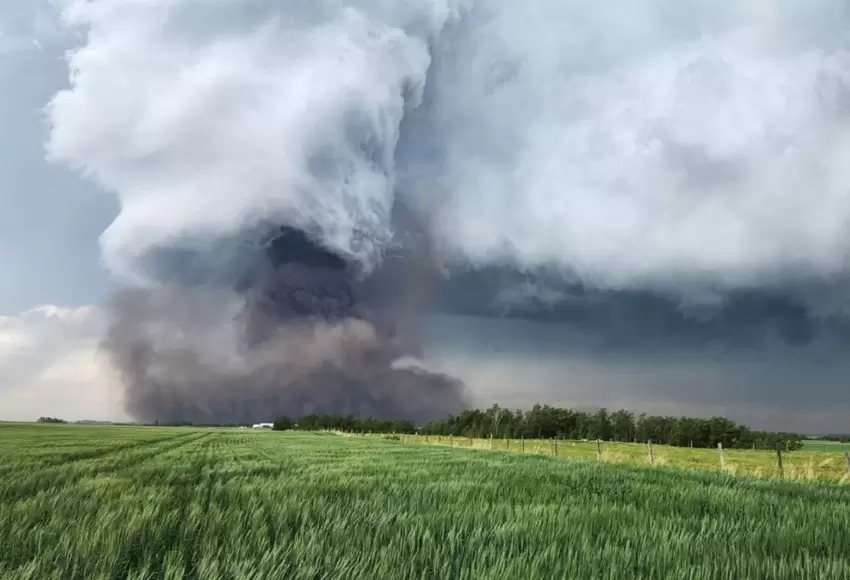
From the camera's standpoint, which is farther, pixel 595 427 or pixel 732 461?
pixel 595 427

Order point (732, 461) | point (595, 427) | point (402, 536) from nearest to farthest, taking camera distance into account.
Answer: point (402, 536), point (732, 461), point (595, 427)

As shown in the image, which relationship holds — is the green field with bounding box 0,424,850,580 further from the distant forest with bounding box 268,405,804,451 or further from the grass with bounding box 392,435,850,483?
the distant forest with bounding box 268,405,804,451

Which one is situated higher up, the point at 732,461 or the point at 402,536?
the point at 402,536

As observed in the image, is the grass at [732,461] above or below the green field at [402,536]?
below

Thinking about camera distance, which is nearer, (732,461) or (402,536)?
(402,536)

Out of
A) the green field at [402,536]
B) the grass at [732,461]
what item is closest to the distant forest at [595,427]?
the grass at [732,461]

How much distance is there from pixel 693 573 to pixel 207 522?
3720 millimetres

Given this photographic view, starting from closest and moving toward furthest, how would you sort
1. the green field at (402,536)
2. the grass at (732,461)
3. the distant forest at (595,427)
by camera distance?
the green field at (402,536), the grass at (732,461), the distant forest at (595,427)

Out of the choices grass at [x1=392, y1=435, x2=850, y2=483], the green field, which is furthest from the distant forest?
the green field

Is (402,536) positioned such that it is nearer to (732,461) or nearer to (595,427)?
(732,461)

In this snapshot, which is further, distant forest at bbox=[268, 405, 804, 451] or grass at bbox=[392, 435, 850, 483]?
distant forest at bbox=[268, 405, 804, 451]

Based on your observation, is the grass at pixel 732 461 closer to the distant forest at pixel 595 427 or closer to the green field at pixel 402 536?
the green field at pixel 402 536

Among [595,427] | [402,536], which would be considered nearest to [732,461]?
[402,536]

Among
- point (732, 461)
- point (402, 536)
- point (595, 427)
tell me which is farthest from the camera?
point (595, 427)
